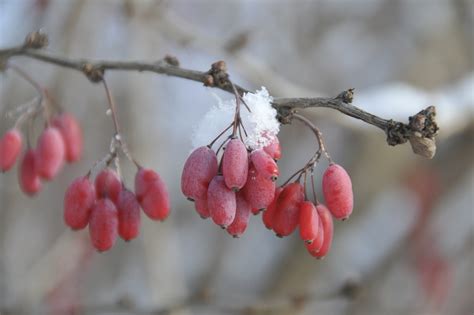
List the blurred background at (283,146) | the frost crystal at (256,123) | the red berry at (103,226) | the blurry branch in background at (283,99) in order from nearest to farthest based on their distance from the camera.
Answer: the blurry branch in background at (283,99) → the frost crystal at (256,123) → the red berry at (103,226) → the blurred background at (283,146)

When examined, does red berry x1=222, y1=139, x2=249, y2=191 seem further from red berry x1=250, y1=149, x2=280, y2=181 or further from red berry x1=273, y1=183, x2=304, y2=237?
red berry x1=273, y1=183, x2=304, y2=237

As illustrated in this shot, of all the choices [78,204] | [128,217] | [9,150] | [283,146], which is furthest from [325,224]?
[283,146]

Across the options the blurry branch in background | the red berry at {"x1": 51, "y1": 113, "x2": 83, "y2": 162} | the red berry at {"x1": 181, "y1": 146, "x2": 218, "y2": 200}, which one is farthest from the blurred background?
the red berry at {"x1": 181, "y1": 146, "x2": 218, "y2": 200}

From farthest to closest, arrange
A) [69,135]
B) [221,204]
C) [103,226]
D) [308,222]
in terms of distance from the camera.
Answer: [69,135], [103,226], [308,222], [221,204]

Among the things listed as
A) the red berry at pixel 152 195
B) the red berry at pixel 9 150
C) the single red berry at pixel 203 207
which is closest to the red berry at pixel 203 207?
the single red berry at pixel 203 207

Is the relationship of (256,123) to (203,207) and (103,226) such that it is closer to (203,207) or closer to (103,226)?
(203,207)

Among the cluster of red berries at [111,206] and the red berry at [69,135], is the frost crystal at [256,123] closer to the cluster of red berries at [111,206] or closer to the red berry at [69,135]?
the cluster of red berries at [111,206]
